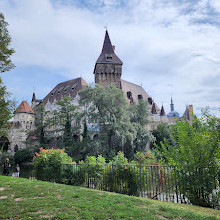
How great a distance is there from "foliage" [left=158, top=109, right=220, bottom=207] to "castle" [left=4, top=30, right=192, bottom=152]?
1333 inches

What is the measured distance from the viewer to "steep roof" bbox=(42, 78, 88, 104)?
51500mm

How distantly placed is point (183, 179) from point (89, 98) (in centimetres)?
2452

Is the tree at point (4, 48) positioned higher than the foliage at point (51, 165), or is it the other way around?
the tree at point (4, 48)

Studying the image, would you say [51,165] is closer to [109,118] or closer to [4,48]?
[4,48]

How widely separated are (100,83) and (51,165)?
3326 cm

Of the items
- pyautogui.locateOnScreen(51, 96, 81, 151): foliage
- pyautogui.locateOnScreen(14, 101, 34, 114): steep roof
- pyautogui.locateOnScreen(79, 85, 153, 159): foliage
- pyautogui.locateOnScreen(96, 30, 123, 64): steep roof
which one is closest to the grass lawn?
pyautogui.locateOnScreen(79, 85, 153, 159): foliage

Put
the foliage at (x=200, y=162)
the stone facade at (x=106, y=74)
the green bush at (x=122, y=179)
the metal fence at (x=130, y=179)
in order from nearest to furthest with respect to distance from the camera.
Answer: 1. the foliage at (x=200, y=162)
2. the metal fence at (x=130, y=179)
3. the green bush at (x=122, y=179)
4. the stone facade at (x=106, y=74)

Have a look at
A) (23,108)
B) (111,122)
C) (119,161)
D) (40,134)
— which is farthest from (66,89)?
(119,161)

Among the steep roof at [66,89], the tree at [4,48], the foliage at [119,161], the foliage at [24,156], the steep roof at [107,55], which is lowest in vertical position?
the foliage at [24,156]

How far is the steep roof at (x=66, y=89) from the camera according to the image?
51.5 metres

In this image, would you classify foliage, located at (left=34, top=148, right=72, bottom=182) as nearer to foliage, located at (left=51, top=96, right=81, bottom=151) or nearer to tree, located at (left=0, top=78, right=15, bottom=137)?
tree, located at (left=0, top=78, right=15, bottom=137)

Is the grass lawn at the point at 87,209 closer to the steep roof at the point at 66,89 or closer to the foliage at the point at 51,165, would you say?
the foliage at the point at 51,165

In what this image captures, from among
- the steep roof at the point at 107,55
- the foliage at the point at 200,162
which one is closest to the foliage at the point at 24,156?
the steep roof at the point at 107,55

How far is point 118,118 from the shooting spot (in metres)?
30.7
